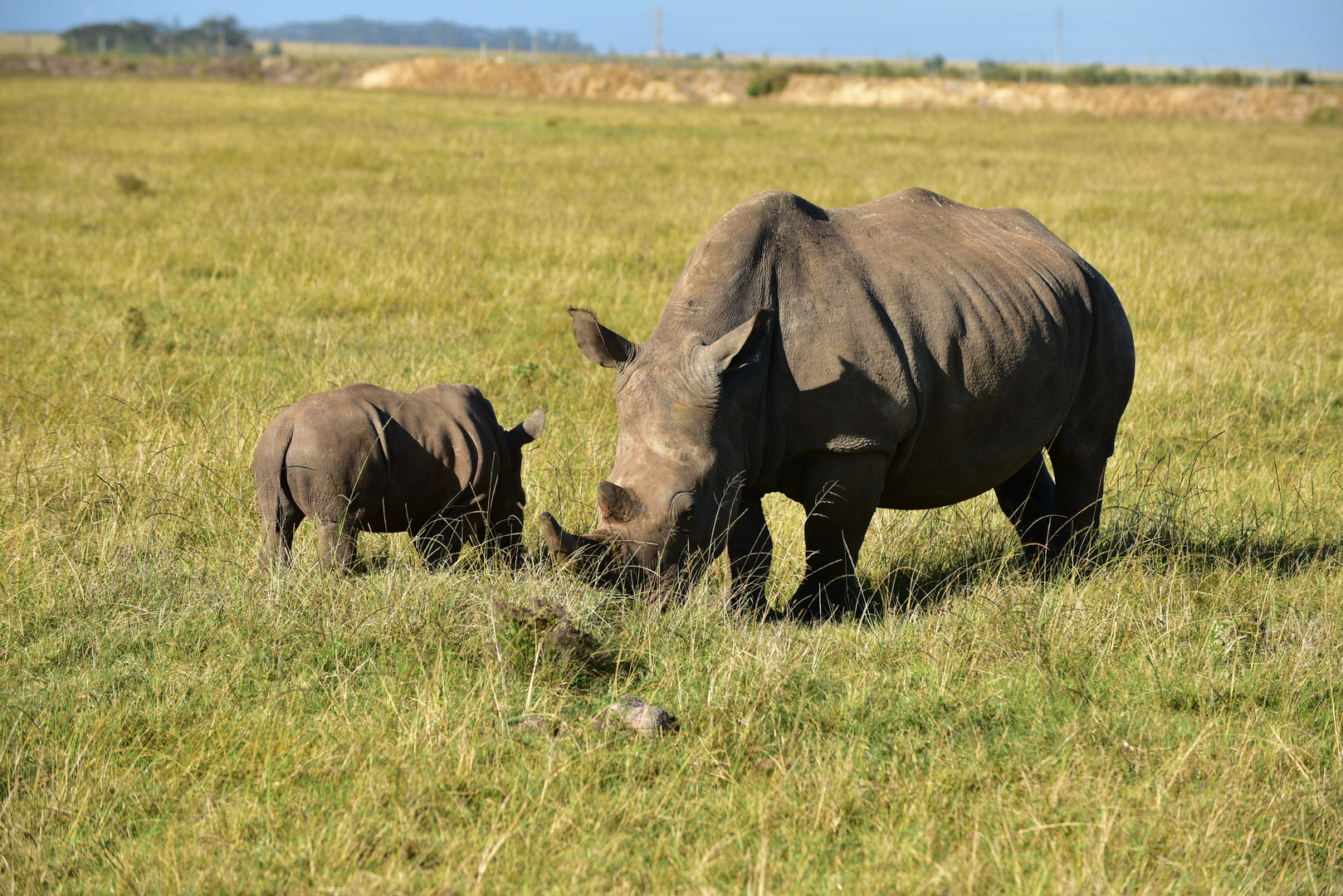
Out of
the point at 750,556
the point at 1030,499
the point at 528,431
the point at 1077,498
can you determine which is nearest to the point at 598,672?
the point at 750,556

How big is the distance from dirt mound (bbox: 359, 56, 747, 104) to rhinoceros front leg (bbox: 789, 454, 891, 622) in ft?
186

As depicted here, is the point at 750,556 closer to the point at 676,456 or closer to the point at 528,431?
the point at 676,456

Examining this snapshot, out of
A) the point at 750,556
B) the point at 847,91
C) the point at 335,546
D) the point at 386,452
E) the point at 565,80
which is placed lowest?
the point at 750,556

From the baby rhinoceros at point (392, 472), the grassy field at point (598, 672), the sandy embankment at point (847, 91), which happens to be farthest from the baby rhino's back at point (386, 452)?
the sandy embankment at point (847, 91)

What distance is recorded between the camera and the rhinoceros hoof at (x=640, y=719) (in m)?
3.40

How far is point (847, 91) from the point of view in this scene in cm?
6100

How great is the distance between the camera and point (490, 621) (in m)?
3.84

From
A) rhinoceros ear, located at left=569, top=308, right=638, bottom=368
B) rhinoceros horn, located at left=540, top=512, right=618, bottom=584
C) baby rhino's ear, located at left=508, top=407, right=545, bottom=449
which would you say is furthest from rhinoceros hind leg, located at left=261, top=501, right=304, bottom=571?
rhinoceros ear, located at left=569, top=308, right=638, bottom=368

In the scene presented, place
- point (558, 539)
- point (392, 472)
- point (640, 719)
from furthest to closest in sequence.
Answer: point (392, 472) < point (558, 539) < point (640, 719)

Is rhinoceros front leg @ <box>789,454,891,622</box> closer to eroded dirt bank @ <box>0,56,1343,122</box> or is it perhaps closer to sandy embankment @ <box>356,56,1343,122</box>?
eroded dirt bank @ <box>0,56,1343,122</box>

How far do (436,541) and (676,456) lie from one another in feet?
4.26

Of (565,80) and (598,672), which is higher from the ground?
(565,80)

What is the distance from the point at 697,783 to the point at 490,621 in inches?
39.6

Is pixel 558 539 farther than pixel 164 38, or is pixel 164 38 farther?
pixel 164 38
